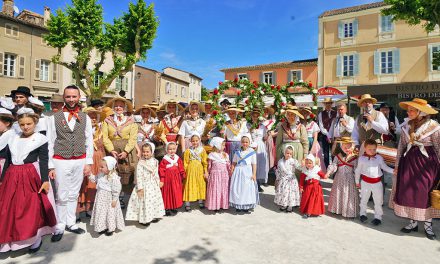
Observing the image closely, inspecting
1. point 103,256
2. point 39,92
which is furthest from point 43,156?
point 39,92

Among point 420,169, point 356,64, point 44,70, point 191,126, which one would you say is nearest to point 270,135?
point 191,126

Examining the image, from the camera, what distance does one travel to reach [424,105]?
167 inches

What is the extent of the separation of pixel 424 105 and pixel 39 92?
88.2 feet

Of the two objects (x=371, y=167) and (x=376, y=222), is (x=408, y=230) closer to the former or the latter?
(x=376, y=222)

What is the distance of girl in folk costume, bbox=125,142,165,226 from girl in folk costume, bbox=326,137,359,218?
3067 mm

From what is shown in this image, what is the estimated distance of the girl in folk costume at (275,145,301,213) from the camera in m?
5.24

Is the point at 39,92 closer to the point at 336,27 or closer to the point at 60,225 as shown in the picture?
the point at 60,225

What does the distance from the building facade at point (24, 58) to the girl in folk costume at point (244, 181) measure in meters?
23.8

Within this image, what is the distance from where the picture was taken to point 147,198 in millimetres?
4523

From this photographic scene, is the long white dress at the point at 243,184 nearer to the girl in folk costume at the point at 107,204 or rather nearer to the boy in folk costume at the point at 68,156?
the girl in folk costume at the point at 107,204

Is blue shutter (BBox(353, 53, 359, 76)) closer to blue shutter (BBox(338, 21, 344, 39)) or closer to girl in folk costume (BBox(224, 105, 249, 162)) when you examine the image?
blue shutter (BBox(338, 21, 344, 39))

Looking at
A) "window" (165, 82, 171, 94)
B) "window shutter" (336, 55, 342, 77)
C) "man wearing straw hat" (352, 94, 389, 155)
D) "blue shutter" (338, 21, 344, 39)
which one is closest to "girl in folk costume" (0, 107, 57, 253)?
"man wearing straw hat" (352, 94, 389, 155)

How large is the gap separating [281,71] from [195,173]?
89.8ft

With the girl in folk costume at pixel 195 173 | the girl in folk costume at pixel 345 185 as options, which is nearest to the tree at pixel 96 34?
the girl in folk costume at pixel 195 173
